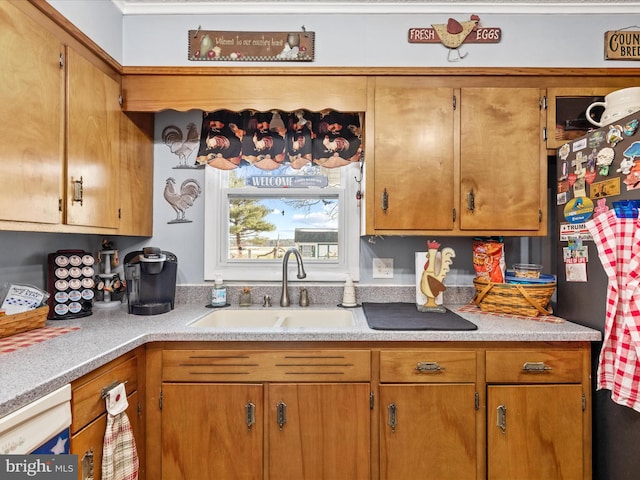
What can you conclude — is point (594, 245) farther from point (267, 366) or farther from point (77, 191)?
point (77, 191)

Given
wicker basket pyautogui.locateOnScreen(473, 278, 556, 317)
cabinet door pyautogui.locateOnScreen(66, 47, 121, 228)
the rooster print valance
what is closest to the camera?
cabinet door pyautogui.locateOnScreen(66, 47, 121, 228)

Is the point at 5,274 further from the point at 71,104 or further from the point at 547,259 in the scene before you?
the point at 547,259

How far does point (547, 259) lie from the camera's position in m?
2.04

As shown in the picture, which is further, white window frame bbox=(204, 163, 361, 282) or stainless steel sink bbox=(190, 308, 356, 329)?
white window frame bbox=(204, 163, 361, 282)

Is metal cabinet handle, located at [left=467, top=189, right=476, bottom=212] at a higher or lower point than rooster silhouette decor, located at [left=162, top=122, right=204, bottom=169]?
lower

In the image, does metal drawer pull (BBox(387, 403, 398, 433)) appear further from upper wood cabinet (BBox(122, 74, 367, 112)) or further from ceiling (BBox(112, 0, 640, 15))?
ceiling (BBox(112, 0, 640, 15))

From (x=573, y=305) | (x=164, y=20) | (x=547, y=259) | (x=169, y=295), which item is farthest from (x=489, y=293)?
(x=164, y=20)

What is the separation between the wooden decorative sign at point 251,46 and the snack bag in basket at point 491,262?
134cm

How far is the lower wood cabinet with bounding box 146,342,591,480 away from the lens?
1454 mm

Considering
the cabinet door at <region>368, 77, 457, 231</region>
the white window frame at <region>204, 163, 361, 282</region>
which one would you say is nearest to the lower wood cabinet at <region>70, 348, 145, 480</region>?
the white window frame at <region>204, 163, 361, 282</region>

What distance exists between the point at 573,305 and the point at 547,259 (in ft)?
1.55

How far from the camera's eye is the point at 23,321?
4.63 feet

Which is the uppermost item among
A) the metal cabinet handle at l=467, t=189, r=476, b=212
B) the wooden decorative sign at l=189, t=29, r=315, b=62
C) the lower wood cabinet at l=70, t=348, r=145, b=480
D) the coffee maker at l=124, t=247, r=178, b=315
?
the wooden decorative sign at l=189, t=29, r=315, b=62

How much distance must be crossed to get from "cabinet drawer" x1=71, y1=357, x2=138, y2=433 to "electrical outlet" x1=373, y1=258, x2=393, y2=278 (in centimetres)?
133
